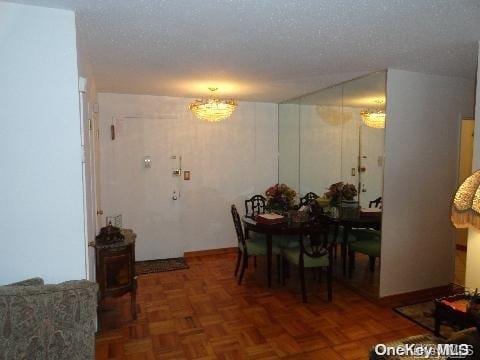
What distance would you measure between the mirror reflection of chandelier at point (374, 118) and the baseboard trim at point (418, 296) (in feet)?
5.84

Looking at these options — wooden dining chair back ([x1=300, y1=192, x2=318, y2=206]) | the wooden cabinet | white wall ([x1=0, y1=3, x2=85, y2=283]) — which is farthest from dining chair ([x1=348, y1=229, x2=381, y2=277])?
white wall ([x1=0, y1=3, x2=85, y2=283])

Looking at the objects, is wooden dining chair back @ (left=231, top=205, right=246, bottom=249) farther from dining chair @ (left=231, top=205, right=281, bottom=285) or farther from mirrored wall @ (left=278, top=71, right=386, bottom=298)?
mirrored wall @ (left=278, top=71, right=386, bottom=298)

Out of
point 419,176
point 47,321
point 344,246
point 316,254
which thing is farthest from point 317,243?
point 47,321

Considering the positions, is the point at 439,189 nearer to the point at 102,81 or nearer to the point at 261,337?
the point at 261,337

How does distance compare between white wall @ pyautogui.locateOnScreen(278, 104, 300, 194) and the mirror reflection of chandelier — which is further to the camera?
white wall @ pyautogui.locateOnScreen(278, 104, 300, 194)

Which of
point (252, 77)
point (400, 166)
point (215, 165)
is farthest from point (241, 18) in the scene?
point (215, 165)

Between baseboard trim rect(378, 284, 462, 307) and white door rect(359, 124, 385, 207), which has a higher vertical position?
white door rect(359, 124, 385, 207)

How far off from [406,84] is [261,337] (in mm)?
2808

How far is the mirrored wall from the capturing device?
3.49 metres

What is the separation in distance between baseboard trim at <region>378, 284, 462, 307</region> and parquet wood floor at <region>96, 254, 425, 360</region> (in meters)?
0.12

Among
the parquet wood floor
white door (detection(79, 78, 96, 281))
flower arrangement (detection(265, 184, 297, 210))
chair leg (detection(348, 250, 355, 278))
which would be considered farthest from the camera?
flower arrangement (detection(265, 184, 297, 210))

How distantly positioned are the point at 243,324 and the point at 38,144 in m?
2.22

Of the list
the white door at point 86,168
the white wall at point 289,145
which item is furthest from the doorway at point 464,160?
the white door at point 86,168

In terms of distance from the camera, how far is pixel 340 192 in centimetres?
388
